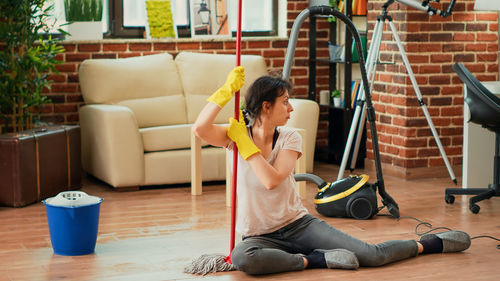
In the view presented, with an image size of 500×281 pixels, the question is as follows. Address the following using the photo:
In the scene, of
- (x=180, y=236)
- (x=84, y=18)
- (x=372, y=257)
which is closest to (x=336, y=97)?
(x=84, y=18)

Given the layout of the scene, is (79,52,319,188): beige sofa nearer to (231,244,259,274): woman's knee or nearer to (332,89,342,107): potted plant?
(332,89,342,107): potted plant

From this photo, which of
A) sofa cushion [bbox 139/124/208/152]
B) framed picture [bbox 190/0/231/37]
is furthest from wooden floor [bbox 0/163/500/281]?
framed picture [bbox 190/0/231/37]

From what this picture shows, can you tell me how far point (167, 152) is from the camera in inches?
212

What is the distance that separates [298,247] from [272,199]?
27 cm

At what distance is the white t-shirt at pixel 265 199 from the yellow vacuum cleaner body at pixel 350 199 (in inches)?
42.5

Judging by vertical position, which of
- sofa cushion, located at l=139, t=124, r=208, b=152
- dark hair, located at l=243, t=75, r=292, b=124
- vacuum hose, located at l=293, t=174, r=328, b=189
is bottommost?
vacuum hose, located at l=293, t=174, r=328, b=189

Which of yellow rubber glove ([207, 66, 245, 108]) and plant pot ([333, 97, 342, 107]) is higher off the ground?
yellow rubber glove ([207, 66, 245, 108])

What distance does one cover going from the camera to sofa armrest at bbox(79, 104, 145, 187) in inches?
203

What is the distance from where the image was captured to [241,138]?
3143 mm

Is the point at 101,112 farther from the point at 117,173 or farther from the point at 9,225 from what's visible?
the point at 9,225

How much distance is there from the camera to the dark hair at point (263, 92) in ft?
10.5

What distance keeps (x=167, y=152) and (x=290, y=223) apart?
2224 mm

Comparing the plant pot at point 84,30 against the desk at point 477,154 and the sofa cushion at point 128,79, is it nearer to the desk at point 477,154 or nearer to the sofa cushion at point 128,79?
the sofa cushion at point 128,79

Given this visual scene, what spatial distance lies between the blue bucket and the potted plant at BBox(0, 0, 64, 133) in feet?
5.75
